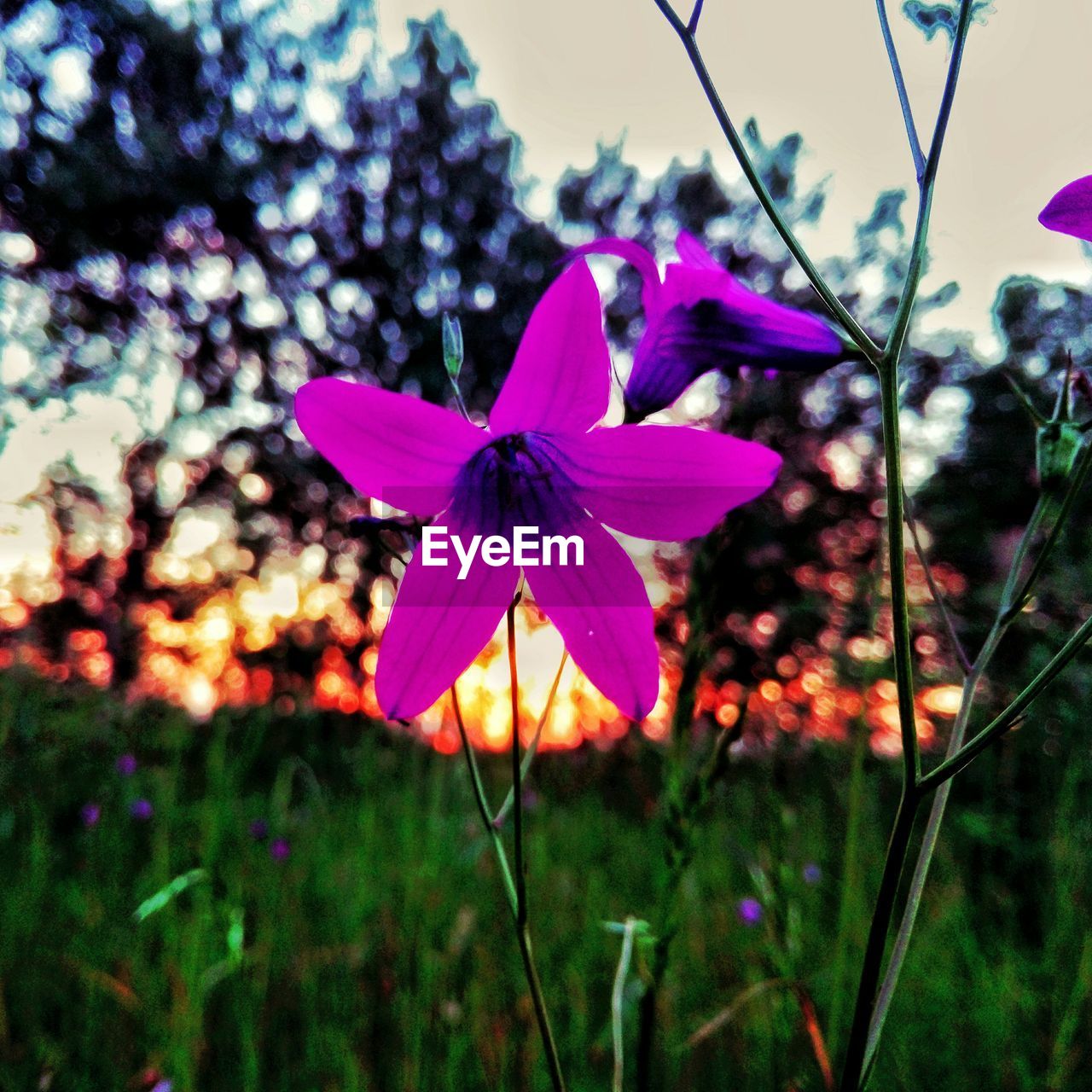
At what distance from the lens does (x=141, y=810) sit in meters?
2.30

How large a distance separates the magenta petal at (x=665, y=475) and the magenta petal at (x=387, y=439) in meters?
0.08

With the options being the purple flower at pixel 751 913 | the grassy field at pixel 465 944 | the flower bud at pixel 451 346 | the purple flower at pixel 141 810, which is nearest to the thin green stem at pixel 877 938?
the grassy field at pixel 465 944

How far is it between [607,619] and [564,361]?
0.51ft

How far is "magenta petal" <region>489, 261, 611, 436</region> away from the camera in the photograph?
18.9 inches

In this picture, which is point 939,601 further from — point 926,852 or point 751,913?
point 751,913

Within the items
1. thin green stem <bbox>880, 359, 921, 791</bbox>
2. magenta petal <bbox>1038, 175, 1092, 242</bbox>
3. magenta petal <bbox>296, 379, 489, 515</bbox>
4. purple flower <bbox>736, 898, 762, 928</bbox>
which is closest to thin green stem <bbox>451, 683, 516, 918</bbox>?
magenta petal <bbox>296, 379, 489, 515</bbox>

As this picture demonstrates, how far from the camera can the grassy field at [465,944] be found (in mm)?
1073

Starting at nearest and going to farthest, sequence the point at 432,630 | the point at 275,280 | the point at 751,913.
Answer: the point at 432,630, the point at 751,913, the point at 275,280

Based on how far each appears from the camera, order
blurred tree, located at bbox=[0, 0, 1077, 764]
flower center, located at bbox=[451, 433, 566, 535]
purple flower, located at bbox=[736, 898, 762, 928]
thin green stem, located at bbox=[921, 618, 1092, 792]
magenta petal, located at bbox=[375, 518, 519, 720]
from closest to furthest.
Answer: thin green stem, located at bbox=[921, 618, 1092, 792] < magenta petal, located at bbox=[375, 518, 519, 720] < flower center, located at bbox=[451, 433, 566, 535] < purple flower, located at bbox=[736, 898, 762, 928] < blurred tree, located at bbox=[0, 0, 1077, 764]

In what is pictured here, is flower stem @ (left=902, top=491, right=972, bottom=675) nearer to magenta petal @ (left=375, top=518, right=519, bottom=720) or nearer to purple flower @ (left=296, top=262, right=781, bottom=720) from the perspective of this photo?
purple flower @ (left=296, top=262, right=781, bottom=720)

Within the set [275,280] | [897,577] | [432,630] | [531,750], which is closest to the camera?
[897,577]

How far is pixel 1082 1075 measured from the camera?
115 cm

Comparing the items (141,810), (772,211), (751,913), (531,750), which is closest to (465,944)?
(751,913)

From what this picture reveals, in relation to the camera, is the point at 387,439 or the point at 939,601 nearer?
the point at 387,439
